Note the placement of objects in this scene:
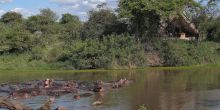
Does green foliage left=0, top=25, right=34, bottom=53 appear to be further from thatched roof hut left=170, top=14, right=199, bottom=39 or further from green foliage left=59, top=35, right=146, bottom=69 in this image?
thatched roof hut left=170, top=14, right=199, bottom=39

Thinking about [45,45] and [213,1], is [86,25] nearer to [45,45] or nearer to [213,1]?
[45,45]

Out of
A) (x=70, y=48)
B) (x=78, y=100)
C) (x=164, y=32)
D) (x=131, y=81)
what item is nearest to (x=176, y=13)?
(x=164, y=32)

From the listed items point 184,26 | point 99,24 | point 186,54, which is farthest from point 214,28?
point 99,24

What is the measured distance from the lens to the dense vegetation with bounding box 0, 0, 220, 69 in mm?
46375

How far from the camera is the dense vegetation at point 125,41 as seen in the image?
4638 cm

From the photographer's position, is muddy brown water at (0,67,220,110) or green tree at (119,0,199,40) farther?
green tree at (119,0,199,40)

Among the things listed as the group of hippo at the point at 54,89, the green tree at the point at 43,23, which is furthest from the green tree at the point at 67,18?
the group of hippo at the point at 54,89

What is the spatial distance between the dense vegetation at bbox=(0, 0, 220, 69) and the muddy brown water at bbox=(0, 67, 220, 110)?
13.3 feet

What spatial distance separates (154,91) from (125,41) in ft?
64.6

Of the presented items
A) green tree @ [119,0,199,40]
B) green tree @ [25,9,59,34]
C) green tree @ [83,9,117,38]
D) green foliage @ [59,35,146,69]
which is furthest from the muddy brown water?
green tree @ [25,9,59,34]

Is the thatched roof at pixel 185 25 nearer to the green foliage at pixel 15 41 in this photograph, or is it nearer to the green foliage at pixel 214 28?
the green foliage at pixel 214 28

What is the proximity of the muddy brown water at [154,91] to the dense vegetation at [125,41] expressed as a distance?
4047mm

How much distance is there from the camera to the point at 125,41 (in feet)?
158

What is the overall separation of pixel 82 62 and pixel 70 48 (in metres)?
3.22
